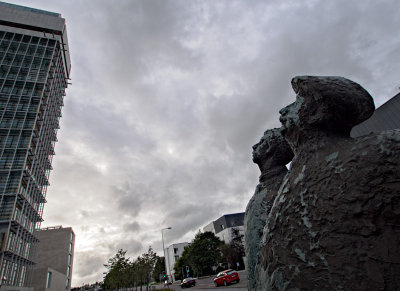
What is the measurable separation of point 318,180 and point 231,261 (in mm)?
44367

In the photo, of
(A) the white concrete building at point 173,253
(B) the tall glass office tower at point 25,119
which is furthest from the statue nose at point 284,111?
(A) the white concrete building at point 173,253

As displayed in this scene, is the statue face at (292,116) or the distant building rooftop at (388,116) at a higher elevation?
the distant building rooftop at (388,116)

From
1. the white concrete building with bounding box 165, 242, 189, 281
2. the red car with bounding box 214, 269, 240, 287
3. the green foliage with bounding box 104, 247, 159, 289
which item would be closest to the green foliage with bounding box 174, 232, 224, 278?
the green foliage with bounding box 104, 247, 159, 289

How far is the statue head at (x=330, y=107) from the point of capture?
1.49 metres

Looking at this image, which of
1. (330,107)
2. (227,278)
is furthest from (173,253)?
(330,107)

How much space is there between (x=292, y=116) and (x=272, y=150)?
77 centimetres

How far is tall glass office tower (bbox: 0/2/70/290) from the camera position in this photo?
966 inches

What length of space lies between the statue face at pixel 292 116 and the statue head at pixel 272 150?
64 centimetres

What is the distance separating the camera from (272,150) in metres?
2.40

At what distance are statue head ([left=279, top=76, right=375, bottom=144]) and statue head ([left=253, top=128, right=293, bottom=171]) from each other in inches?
30.0

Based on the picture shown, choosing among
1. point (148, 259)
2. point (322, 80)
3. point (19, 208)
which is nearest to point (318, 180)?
point (322, 80)

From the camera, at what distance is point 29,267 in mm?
28109

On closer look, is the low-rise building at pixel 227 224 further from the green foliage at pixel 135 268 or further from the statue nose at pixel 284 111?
the statue nose at pixel 284 111

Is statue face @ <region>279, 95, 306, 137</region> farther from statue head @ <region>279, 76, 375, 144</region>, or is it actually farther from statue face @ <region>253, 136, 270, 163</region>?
statue face @ <region>253, 136, 270, 163</region>
